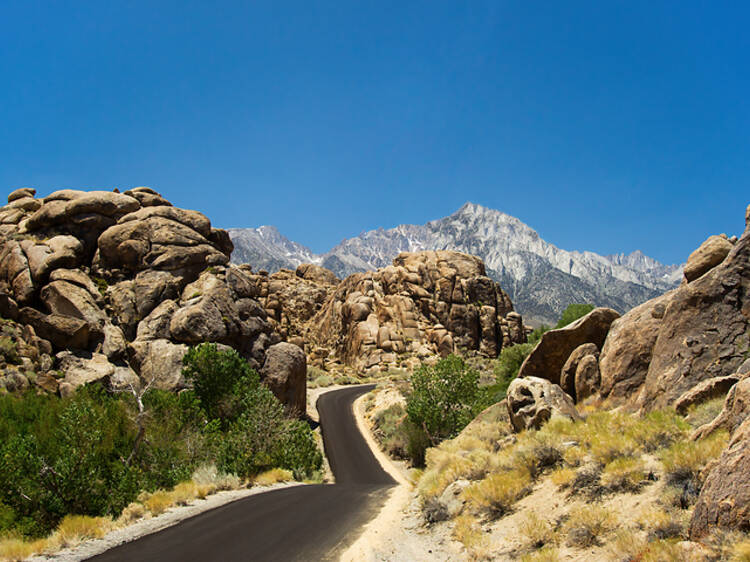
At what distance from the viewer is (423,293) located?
255 feet

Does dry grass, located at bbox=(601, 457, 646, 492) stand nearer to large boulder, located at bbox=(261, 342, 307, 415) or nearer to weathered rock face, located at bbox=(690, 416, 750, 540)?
weathered rock face, located at bbox=(690, 416, 750, 540)

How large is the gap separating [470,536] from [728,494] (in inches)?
196

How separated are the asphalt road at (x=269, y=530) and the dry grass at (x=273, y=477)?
428cm

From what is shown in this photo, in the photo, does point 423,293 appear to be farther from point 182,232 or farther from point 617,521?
point 617,521

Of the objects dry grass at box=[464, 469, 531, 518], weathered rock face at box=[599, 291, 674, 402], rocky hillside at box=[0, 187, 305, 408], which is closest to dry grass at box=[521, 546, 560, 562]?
dry grass at box=[464, 469, 531, 518]

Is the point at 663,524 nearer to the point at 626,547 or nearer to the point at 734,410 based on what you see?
the point at 626,547

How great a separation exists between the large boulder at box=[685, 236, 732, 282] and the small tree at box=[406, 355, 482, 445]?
64.2ft

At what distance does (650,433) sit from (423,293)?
68.9m

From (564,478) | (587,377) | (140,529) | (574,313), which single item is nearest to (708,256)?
(587,377)

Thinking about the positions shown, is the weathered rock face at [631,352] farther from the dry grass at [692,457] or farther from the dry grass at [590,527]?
the dry grass at [590,527]

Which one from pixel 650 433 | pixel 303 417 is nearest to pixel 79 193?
pixel 303 417

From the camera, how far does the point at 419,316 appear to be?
76.1 meters

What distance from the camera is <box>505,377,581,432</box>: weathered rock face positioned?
14000mm

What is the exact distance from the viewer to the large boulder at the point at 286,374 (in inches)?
1489
